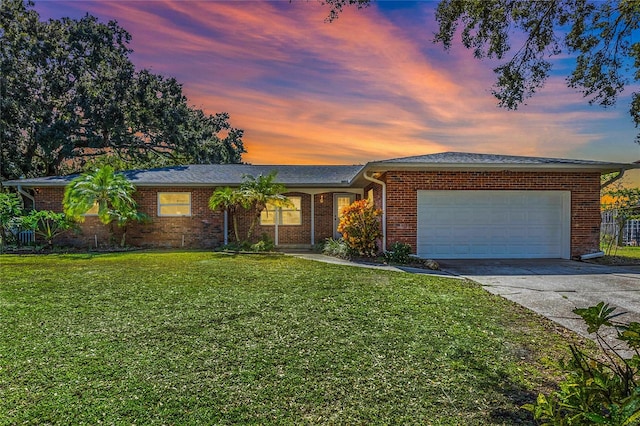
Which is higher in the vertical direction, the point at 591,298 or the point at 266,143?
the point at 266,143

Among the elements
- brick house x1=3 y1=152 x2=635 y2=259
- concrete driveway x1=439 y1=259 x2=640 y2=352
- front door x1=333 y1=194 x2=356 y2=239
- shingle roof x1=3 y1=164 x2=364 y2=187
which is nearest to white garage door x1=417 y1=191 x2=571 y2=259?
brick house x1=3 y1=152 x2=635 y2=259

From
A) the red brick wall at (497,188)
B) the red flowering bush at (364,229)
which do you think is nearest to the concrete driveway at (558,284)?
the red brick wall at (497,188)

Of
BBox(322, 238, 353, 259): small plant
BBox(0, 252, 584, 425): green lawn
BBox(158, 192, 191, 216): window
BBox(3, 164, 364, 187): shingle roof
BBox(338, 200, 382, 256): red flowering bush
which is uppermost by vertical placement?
BBox(3, 164, 364, 187): shingle roof

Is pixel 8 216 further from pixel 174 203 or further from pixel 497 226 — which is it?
pixel 497 226

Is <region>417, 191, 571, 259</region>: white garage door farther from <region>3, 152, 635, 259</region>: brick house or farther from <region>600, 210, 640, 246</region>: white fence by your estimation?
<region>600, 210, 640, 246</region>: white fence

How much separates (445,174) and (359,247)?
10.6 ft

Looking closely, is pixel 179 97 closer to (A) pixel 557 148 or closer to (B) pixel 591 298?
(A) pixel 557 148

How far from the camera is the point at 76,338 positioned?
417 cm

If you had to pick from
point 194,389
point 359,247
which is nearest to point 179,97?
point 359,247

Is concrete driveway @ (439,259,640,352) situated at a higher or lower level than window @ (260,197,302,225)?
lower

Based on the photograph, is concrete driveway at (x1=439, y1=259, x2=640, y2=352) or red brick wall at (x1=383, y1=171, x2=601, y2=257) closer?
concrete driveway at (x1=439, y1=259, x2=640, y2=352)

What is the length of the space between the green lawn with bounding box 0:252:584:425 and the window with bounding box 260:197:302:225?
27.1 feet

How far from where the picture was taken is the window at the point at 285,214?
15141 millimetres

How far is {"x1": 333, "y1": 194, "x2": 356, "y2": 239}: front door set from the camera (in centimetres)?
1528
